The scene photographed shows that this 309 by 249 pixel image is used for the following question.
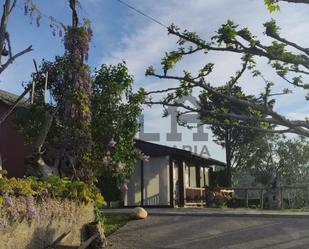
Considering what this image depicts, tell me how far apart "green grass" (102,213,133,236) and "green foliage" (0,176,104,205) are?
1.48m

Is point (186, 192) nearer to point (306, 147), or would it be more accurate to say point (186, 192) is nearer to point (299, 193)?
point (299, 193)

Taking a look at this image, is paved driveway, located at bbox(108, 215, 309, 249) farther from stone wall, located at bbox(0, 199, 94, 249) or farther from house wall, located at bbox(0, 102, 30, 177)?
house wall, located at bbox(0, 102, 30, 177)

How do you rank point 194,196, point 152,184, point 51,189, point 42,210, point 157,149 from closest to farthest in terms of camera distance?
1. point 42,210
2. point 51,189
3. point 157,149
4. point 152,184
5. point 194,196

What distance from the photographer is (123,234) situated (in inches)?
576

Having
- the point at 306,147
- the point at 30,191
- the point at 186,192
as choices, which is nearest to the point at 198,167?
the point at 186,192

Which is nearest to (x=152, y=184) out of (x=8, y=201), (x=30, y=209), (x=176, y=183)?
(x=176, y=183)

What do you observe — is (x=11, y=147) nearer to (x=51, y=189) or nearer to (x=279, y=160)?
(x=51, y=189)

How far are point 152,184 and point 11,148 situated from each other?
6.47m

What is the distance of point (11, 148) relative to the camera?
20672mm

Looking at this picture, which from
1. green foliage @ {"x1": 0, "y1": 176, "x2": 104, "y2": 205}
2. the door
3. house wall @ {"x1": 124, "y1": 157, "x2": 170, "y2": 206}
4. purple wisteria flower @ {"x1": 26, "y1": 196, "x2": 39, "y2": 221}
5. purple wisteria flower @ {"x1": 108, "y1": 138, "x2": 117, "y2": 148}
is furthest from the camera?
the door

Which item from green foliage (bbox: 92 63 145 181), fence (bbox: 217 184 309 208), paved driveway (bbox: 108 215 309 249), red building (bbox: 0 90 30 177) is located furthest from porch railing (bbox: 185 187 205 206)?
green foliage (bbox: 92 63 145 181)

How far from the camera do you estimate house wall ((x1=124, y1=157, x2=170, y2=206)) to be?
78.6 feet

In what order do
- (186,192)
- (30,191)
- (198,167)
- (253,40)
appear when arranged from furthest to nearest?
(198,167)
(186,192)
(30,191)
(253,40)

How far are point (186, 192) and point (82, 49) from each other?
1318 centimetres
